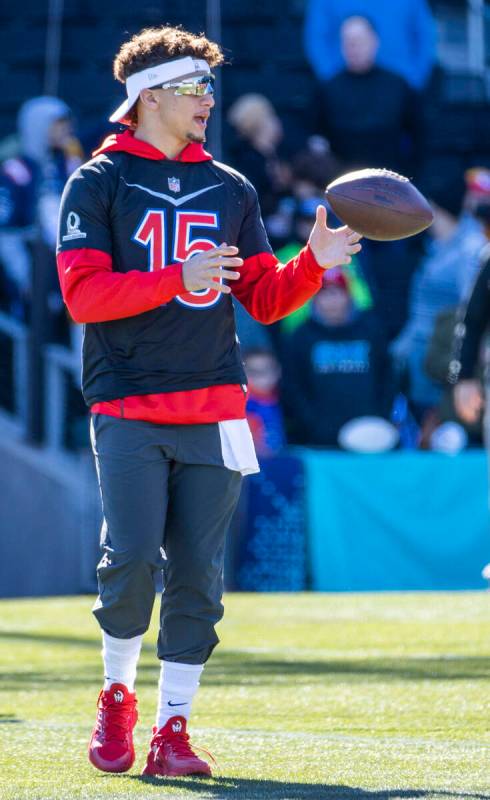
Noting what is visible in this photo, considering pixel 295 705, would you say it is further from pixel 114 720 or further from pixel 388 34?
pixel 388 34

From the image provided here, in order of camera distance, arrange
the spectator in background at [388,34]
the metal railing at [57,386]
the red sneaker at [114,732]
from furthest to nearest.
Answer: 1. the spectator in background at [388,34]
2. the metal railing at [57,386]
3. the red sneaker at [114,732]

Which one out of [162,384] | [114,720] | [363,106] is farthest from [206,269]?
[363,106]

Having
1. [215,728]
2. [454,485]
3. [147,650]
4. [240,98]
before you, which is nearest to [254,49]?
[240,98]

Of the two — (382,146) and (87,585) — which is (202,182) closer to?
(87,585)

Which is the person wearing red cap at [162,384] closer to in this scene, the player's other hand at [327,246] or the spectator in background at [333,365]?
the player's other hand at [327,246]

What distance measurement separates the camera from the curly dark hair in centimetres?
421

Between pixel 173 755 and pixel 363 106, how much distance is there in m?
9.49

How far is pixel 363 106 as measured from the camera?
1274 centimetres

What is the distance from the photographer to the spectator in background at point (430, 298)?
11.8 meters

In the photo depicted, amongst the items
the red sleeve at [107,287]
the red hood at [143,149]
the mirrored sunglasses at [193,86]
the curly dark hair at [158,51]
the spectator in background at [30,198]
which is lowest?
the spectator in background at [30,198]

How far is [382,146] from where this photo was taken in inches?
506

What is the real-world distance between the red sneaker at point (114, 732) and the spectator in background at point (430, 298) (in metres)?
7.82

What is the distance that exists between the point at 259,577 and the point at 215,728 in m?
5.79

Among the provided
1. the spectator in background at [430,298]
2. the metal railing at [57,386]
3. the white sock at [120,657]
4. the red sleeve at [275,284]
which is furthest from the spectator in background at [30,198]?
the white sock at [120,657]
